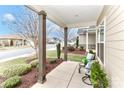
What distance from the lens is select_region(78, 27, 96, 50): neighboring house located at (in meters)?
13.5

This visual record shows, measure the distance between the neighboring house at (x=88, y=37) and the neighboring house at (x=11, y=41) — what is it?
7015 millimetres

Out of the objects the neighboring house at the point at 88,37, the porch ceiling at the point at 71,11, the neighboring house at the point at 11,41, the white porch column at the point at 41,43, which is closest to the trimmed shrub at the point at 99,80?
the white porch column at the point at 41,43

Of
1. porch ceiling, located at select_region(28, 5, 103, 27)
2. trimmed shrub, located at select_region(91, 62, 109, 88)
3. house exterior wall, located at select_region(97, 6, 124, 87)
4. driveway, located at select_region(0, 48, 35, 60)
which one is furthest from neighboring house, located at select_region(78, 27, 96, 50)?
house exterior wall, located at select_region(97, 6, 124, 87)

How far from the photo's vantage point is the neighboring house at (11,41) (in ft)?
24.4

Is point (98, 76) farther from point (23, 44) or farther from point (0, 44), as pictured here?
point (23, 44)

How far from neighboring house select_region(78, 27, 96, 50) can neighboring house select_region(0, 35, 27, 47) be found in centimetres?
701

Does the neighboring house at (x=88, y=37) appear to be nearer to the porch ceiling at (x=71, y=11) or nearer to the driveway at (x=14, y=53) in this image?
the porch ceiling at (x=71, y=11)

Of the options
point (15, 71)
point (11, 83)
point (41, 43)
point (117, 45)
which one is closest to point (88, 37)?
point (15, 71)

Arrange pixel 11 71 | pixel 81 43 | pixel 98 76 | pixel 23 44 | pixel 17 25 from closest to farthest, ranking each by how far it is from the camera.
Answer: pixel 98 76 → pixel 11 71 → pixel 17 25 → pixel 23 44 → pixel 81 43

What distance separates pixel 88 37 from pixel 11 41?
8825mm

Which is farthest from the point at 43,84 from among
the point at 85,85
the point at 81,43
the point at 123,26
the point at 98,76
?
the point at 81,43

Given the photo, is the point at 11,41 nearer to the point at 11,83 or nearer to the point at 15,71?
the point at 15,71
